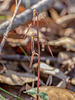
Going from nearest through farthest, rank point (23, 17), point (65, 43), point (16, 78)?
point (16, 78), point (23, 17), point (65, 43)

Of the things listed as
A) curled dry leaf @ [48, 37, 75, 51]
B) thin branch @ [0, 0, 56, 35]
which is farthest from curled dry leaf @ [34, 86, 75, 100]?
curled dry leaf @ [48, 37, 75, 51]

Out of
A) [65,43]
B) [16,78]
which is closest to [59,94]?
[16,78]

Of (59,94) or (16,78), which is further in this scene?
(16,78)

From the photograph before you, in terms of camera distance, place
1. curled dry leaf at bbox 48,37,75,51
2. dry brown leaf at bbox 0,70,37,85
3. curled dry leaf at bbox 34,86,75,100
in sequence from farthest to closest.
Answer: curled dry leaf at bbox 48,37,75,51 → dry brown leaf at bbox 0,70,37,85 → curled dry leaf at bbox 34,86,75,100

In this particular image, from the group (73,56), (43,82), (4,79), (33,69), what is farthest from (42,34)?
(4,79)

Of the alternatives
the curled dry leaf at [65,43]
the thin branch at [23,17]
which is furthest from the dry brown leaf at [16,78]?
the curled dry leaf at [65,43]

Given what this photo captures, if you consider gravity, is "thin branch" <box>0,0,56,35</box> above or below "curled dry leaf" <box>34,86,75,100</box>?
above

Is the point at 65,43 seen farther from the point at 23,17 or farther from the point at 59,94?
the point at 59,94

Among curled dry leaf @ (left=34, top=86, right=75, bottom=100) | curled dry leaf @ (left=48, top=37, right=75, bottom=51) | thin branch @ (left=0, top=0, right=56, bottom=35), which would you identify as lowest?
curled dry leaf @ (left=34, top=86, right=75, bottom=100)

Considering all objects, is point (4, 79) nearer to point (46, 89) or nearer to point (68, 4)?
point (46, 89)

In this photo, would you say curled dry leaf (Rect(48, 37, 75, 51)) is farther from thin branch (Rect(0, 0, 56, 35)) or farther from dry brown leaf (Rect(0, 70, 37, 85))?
dry brown leaf (Rect(0, 70, 37, 85))

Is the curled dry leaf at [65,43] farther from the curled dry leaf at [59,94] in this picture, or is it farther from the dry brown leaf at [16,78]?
the curled dry leaf at [59,94]
